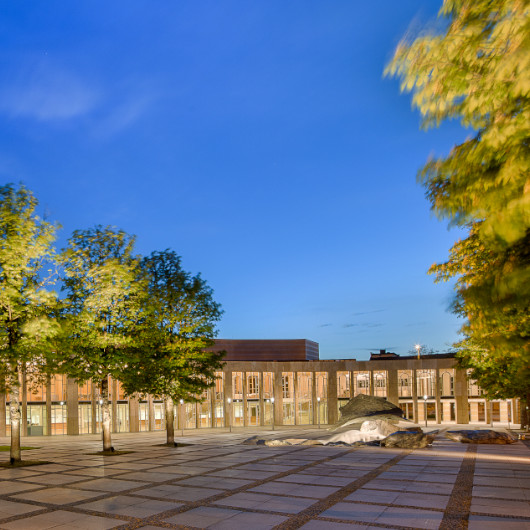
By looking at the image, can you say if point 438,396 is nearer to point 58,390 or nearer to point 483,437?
point 483,437

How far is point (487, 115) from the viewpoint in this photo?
19.7ft

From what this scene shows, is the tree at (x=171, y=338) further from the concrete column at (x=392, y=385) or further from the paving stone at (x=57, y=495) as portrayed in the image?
the concrete column at (x=392, y=385)

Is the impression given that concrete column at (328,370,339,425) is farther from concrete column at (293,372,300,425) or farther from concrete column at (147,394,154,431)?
concrete column at (147,394,154,431)

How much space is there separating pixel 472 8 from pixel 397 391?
63.5 meters

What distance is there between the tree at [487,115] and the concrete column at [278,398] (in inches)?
2366

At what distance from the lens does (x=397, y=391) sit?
213 ft

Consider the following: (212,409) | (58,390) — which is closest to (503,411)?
(212,409)

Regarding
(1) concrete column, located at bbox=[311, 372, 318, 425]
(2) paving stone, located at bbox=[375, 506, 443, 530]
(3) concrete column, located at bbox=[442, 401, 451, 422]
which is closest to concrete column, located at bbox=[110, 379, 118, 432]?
(1) concrete column, located at bbox=[311, 372, 318, 425]

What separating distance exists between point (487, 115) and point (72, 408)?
179 ft

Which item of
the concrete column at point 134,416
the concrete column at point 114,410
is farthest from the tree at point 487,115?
the concrete column at point 134,416

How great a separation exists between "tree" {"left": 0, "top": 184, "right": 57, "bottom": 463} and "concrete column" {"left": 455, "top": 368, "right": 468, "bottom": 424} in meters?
49.5

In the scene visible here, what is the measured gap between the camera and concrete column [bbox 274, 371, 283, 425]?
6456cm

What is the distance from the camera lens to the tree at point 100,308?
28.8 meters

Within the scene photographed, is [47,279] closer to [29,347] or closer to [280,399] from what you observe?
[29,347]
